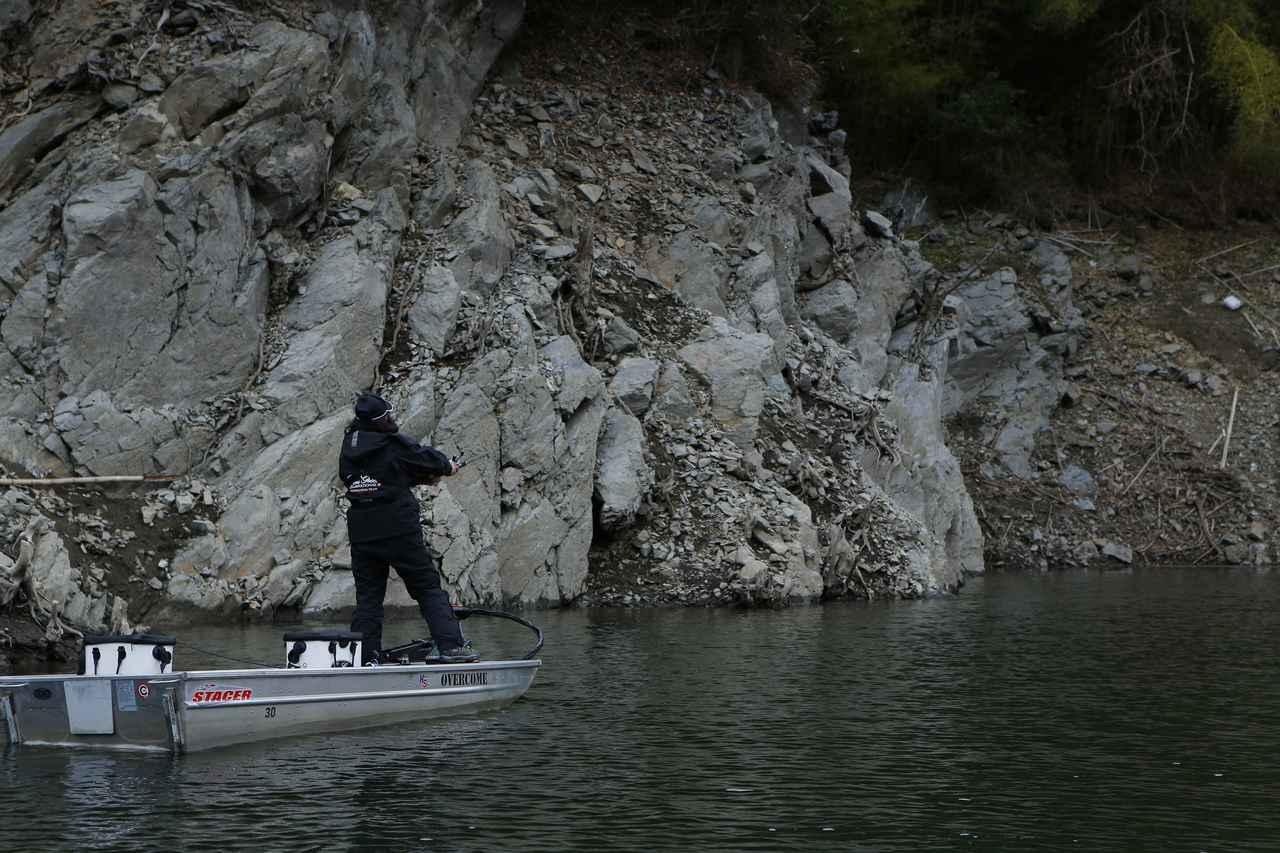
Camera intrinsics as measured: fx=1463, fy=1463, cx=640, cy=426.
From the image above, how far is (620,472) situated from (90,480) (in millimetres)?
8208

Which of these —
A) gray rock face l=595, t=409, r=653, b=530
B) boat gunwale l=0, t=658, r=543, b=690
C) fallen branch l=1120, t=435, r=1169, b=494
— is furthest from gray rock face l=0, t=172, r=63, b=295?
fallen branch l=1120, t=435, r=1169, b=494

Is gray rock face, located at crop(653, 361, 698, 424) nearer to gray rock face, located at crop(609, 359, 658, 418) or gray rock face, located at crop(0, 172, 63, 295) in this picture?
gray rock face, located at crop(609, 359, 658, 418)

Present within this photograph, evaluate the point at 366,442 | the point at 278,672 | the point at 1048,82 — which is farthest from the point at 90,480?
the point at 1048,82

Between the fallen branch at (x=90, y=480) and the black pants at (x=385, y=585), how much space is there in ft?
26.6

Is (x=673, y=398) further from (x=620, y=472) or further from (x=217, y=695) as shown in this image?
(x=217, y=695)

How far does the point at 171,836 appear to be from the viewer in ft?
29.0

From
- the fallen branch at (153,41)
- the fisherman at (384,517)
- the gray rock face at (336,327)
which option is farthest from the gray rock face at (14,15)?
the fisherman at (384,517)

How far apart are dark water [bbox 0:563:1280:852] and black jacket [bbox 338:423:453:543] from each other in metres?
1.93

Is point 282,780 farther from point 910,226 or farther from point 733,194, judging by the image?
point 910,226

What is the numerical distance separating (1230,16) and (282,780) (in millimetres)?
41610

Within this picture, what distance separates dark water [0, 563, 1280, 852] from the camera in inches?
355

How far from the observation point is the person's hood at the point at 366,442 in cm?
1345

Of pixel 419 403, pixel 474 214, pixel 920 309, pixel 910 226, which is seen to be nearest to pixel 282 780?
pixel 419 403

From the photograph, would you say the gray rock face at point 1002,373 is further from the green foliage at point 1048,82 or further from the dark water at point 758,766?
the dark water at point 758,766
